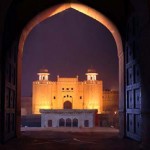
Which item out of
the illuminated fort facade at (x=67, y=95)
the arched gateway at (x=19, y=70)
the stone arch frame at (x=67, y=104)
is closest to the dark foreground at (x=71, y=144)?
the arched gateway at (x=19, y=70)

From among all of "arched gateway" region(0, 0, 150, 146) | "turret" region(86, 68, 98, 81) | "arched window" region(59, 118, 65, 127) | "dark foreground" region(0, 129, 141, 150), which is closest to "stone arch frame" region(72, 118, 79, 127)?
"arched window" region(59, 118, 65, 127)

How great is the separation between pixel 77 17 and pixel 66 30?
3363 millimetres

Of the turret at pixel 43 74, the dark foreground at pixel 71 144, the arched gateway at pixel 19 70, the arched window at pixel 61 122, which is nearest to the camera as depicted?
the dark foreground at pixel 71 144

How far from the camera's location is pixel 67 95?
56.5m

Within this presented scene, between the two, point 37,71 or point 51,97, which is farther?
point 51,97

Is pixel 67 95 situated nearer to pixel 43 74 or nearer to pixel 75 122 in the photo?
pixel 43 74

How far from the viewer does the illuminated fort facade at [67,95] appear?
179ft

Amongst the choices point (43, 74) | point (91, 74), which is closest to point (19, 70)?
point (43, 74)

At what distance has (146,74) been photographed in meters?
7.48

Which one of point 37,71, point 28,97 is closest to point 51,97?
point 28,97

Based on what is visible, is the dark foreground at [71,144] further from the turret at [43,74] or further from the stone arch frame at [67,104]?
the stone arch frame at [67,104]

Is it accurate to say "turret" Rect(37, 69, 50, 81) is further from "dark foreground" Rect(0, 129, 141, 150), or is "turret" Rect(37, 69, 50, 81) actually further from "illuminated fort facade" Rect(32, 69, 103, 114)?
"dark foreground" Rect(0, 129, 141, 150)

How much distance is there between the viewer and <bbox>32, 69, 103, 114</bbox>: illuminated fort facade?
54.6 m

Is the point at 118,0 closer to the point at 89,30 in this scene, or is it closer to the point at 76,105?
the point at 89,30
